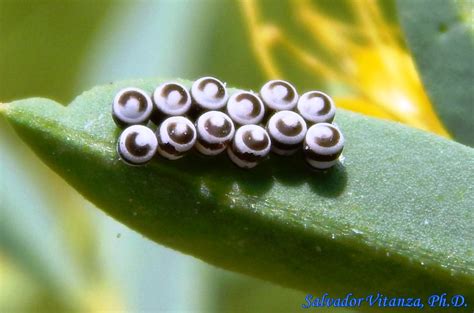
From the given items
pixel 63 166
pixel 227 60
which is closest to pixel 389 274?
pixel 63 166

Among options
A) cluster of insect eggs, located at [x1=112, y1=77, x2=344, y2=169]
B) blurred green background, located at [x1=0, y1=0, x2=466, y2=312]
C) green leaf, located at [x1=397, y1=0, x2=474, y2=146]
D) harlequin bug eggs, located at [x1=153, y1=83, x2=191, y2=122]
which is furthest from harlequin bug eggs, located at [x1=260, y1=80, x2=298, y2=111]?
blurred green background, located at [x1=0, y1=0, x2=466, y2=312]

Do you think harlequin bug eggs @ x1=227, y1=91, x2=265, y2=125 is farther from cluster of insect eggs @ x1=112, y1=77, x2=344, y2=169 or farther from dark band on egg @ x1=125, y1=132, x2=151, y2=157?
dark band on egg @ x1=125, y1=132, x2=151, y2=157

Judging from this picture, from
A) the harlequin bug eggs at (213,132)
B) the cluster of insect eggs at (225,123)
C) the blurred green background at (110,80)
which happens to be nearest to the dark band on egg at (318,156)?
the cluster of insect eggs at (225,123)

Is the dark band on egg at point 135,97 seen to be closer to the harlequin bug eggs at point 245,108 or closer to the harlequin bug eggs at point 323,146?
the harlequin bug eggs at point 245,108

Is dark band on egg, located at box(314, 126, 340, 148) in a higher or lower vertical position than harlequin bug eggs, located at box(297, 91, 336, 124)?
lower

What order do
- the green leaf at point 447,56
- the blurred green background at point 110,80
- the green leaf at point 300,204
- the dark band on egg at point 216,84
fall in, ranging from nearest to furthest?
1. the green leaf at point 300,204
2. the dark band on egg at point 216,84
3. the green leaf at point 447,56
4. the blurred green background at point 110,80

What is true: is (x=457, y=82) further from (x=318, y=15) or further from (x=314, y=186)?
(x=318, y=15)

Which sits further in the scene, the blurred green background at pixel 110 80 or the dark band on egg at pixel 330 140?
the blurred green background at pixel 110 80
